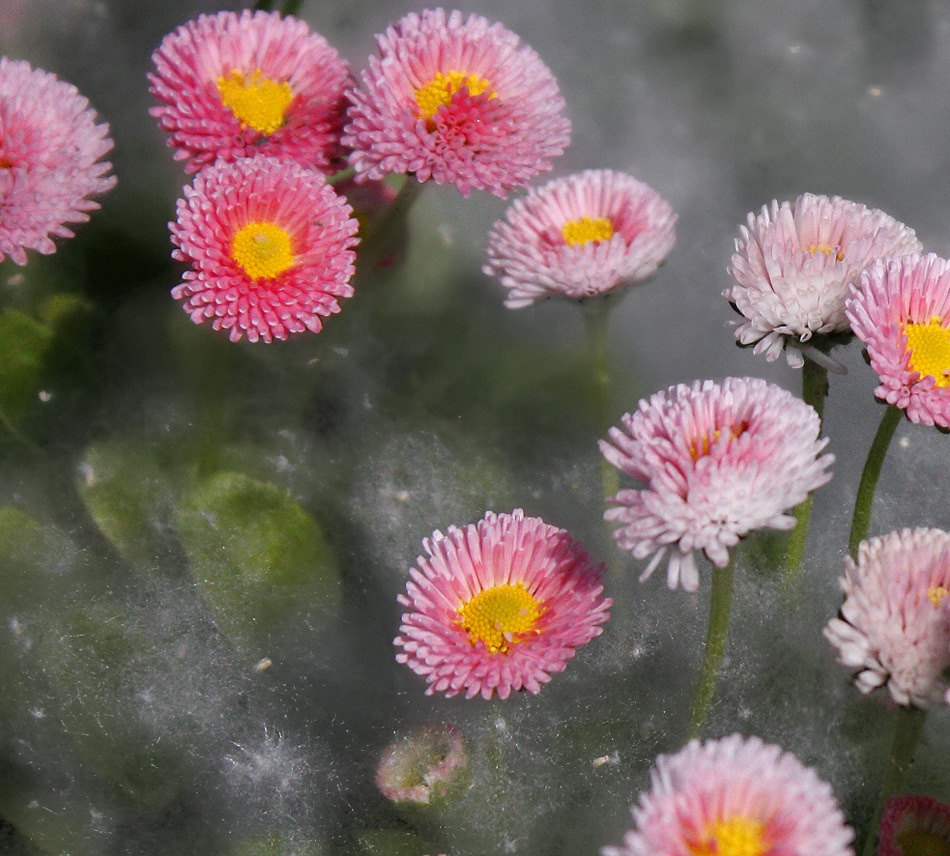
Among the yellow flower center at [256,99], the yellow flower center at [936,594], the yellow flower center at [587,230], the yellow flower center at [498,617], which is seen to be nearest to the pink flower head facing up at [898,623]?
the yellow flower center at [936,594]

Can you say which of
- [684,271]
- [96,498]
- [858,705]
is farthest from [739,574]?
[96,498]

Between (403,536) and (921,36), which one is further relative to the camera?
(921,36)

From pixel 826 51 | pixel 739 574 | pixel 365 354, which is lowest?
pixel 739 574

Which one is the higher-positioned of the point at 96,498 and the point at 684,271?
the point at 684,271

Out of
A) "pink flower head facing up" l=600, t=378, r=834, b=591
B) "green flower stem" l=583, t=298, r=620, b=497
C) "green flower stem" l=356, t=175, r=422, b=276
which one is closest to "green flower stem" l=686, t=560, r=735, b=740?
"pink flower head facing up" l=600, t=378, r=834, b=591

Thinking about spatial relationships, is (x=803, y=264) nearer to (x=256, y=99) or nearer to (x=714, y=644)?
(x=714, y=644)

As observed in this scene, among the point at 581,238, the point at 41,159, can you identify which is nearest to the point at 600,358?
the point at 581,238

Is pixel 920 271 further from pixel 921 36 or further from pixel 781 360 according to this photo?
pixel 921 36
